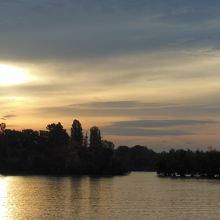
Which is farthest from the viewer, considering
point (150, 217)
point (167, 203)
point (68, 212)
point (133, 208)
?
point (167, 203)

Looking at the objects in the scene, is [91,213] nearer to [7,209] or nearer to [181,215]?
[181,215]

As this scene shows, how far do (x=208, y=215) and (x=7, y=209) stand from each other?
1566 inches

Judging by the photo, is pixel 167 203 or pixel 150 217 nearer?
pixel 150 217

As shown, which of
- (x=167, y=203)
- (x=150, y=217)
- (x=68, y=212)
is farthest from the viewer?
(x=167, y=203)

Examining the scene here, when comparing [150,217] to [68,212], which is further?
[68,212]

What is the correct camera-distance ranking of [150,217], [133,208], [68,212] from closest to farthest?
1. [150,217]
2. [68,212]
3. [133,208]

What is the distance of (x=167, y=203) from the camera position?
124 m

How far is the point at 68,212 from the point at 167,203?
28169 mm

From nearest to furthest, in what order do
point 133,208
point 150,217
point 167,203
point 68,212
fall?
point 150,217, point 68,212, point 133,208, point 167,203

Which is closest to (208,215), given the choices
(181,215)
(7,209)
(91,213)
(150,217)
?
(181,215)

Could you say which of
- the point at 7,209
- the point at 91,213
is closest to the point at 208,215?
the point at 91,213

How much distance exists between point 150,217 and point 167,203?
29287mm

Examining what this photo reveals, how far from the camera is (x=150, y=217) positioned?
311ft

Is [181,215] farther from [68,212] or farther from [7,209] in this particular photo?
[7,209]
